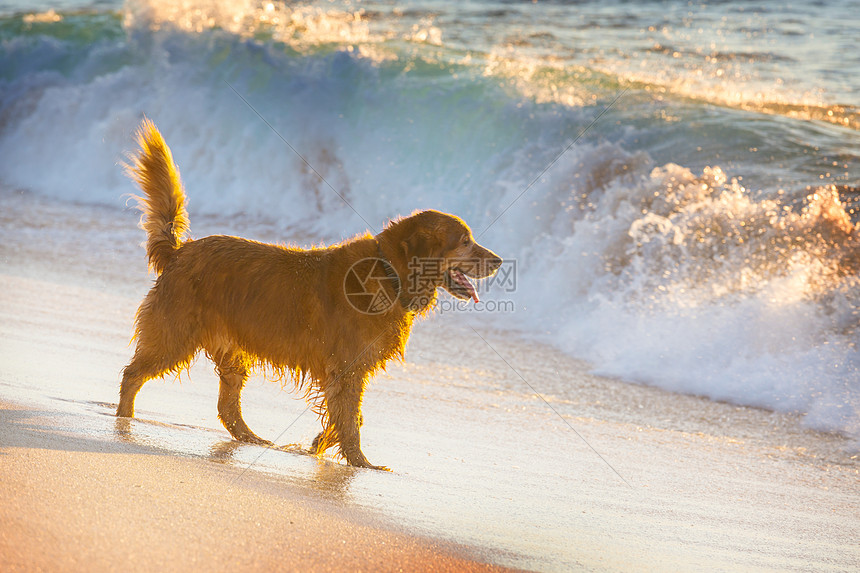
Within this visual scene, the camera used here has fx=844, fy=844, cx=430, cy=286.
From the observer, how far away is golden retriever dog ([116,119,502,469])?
193 inches

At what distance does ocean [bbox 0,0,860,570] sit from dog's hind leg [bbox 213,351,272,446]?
0.22 meters

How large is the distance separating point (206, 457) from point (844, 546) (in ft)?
10.4

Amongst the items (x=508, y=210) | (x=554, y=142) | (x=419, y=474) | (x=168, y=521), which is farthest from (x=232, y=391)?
(x=554, y=142)

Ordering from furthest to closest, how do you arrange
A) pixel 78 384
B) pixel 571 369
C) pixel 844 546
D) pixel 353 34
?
pixel 353 34 → pixel 571 369 → pixel 78 384 → pixel 844 546

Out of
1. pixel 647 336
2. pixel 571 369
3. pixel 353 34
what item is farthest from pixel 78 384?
pixel 353 34

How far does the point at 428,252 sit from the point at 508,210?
258 inches

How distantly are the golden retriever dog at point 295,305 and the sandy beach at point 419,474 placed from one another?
1.30 feet

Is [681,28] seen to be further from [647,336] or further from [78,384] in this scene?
[78,384]

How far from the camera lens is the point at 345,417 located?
192 inches

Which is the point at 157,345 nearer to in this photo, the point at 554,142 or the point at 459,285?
the point at 459,285

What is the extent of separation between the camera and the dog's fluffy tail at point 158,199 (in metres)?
5.08

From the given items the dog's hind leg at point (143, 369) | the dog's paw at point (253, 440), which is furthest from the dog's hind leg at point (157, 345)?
the dog's paw at point (253, 440)

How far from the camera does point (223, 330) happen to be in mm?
4992

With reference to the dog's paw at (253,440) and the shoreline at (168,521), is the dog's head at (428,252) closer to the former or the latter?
the dog's paw at (253,440)
